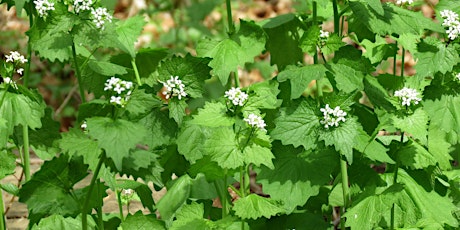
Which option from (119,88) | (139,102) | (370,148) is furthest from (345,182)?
(119,88)

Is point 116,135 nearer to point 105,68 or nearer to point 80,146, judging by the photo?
point 80,146

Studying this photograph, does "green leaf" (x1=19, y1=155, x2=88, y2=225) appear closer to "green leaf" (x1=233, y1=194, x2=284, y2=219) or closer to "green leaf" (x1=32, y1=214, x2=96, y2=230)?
"green leaf" (x1=32, y1=214, x2=96, y2=230)

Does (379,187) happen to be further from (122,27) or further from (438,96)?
(122,27)

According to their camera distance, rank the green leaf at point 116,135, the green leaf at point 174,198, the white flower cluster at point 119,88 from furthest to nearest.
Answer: the green leaf at point 174,198 → the white flower cluster at point 119,88 → the green leaf at point 116,135

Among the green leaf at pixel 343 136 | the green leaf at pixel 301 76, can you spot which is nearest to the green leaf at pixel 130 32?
the green leaf at pixel 301 76

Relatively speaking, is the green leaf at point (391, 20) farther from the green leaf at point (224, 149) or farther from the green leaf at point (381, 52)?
the green leaf at point (224, 149)

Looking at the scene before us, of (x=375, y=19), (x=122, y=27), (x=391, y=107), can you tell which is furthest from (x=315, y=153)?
(x=122, y=27)

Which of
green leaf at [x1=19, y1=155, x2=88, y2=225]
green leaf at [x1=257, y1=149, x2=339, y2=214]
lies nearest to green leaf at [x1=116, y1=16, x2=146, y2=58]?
green leaf at [x1=19, y1=155, x2=88, y2=225]
